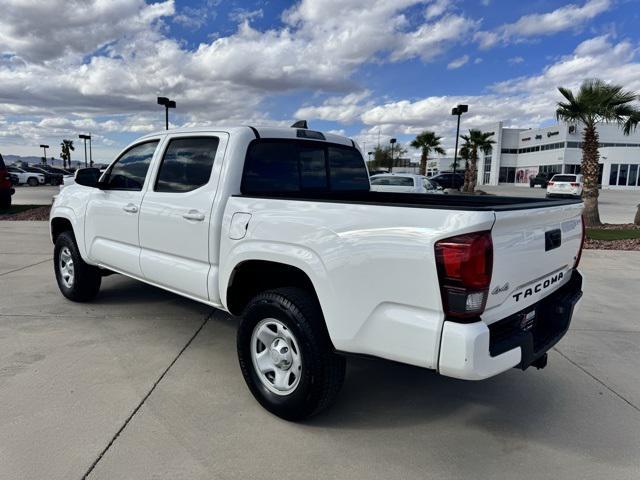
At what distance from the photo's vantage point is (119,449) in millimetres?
2660

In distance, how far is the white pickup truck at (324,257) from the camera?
2.25 m

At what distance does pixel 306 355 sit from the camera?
273 cm

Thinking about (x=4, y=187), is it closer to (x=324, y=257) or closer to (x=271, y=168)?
(x=271, y=168)

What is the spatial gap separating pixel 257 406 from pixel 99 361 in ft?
5.00

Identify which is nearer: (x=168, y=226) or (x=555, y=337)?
(x=555, y=337)

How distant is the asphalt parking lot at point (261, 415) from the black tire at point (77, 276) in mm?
499

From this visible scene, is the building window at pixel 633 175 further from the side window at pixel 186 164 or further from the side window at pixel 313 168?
the side window at pixel 186 164

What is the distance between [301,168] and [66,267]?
332 centimetres

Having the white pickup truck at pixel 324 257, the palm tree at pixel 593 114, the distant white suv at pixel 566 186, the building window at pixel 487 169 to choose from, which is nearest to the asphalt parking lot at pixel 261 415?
the white pickup truck at pixel 324 257

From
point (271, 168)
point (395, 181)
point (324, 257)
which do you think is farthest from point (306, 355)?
point (395, 181)

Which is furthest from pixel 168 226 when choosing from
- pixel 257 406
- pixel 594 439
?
pixel 594 439

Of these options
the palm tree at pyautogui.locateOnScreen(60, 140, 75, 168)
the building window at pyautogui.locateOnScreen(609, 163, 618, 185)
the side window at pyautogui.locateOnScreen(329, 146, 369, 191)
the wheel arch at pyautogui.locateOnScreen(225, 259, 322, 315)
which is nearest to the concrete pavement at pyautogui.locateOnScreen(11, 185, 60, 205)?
the side window at pyautogui.locateOnScreen(329, 146, 369, 191)

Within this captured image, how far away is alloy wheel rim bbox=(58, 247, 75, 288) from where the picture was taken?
5318 mm

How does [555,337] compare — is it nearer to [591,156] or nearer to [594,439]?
[594,439]
